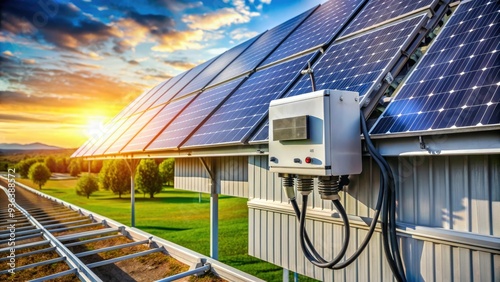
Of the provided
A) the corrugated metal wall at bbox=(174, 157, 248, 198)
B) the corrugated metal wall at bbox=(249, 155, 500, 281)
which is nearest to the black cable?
the corrugated metal wall at bbox=(249, 155, 500, 281)

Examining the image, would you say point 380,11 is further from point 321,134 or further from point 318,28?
point 321,134

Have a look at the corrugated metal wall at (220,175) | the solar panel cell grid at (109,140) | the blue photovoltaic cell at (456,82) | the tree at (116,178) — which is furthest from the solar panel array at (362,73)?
the tree at (116,178)

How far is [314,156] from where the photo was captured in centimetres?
302

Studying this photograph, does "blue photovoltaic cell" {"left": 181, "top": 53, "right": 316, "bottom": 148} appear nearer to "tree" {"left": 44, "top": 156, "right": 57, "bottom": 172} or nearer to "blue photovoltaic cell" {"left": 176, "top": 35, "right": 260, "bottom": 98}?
"blue photovoltaic cell" {"left": 176, "top": 35, "right": 260, "bottom": 98}

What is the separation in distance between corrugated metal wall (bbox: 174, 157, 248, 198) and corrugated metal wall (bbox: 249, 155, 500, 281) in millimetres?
2580

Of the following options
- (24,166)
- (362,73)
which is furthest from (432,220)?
(24,166)

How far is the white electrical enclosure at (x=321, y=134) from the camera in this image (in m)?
2.96

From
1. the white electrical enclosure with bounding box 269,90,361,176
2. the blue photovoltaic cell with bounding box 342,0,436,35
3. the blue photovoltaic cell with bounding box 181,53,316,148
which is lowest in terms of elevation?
the white electrical enclosure with bounding box 269,90,361,176

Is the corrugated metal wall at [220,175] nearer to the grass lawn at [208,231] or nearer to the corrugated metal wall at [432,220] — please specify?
the corrugated metal wall at [432,220]

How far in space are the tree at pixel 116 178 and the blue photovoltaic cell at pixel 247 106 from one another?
32.7 m

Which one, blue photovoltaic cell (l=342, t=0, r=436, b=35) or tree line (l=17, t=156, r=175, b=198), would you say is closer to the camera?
blue photovoltaic cell (l=342, t=0, r=436, b=35)

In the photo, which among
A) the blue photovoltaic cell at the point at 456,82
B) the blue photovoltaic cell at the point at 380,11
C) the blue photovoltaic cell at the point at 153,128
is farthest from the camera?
the blue photovoltaic cell at the point at 153,128

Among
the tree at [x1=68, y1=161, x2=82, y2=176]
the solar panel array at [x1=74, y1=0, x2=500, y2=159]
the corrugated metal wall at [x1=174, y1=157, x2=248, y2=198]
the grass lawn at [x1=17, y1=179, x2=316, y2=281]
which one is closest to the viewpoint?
the solar panel array at [x1=74, y1=0, x2=500, y2=159]

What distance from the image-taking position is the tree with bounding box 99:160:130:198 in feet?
117
